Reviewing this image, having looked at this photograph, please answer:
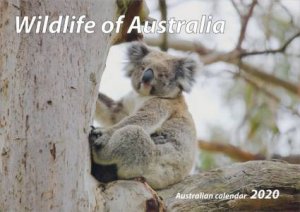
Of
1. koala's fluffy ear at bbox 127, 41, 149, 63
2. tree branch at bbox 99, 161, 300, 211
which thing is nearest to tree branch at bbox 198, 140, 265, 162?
koala's fluffy ear at bbox 127, 41, 149, 63

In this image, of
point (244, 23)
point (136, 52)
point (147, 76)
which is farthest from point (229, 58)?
point (147, 76)

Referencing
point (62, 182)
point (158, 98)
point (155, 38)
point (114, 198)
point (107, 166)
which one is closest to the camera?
point (62, 182)

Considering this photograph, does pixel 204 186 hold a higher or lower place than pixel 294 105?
lower

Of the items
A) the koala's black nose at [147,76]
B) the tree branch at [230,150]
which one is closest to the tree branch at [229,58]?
the tree branch at [230,150]

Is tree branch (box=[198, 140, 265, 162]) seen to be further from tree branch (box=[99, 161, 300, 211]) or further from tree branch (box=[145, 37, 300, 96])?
tree branch (box=[99, 161, 300, 211])

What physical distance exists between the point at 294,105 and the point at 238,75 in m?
0.58

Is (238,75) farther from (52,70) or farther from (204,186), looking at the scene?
(52,70)

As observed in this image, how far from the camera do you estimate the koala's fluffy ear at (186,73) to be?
405cm

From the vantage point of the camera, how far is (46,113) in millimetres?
2531

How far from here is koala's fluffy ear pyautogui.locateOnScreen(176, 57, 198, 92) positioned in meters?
4.05

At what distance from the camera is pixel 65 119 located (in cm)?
255

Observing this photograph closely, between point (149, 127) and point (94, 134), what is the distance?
53 cm

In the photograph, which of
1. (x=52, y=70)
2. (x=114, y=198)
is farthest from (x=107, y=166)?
(x=52, y=70)

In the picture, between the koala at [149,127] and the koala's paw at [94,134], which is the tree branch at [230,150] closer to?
the koala at [149,127]
